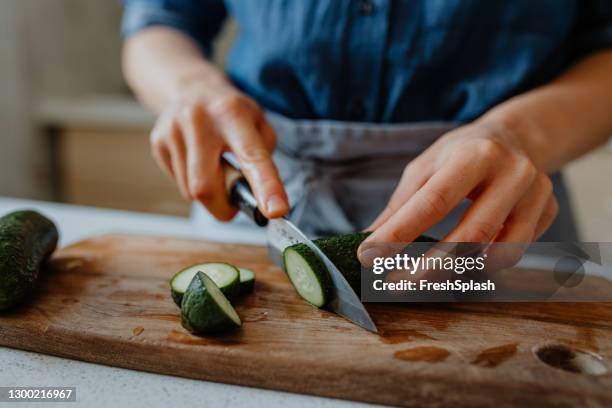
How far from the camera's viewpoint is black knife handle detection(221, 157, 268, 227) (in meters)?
1.10

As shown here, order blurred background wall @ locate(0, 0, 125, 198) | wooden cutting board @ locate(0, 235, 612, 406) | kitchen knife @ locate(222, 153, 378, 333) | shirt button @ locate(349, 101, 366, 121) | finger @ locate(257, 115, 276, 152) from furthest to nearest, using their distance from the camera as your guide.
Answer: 1. blurred background wall @ locate(0, 0, 125, 198)
2. shirt button @ locate(349, 101, 366, 121)
3. finger @ locate(257, 115, 276, 152)
4. kitchen knife @ locate(222, 153, 378, 333)
5. wooden cutting board @ locate(0, 235, 612, 406)

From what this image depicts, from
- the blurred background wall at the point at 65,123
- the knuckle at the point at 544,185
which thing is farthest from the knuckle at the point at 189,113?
the blurred background wall at the point at 65,123

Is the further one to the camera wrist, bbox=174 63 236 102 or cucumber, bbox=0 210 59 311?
wrist, bbox=174 63 236 102

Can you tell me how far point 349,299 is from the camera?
877 mm

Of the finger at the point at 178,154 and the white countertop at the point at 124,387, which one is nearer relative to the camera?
the white countertop at the point at 124,387

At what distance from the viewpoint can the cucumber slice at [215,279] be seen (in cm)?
95

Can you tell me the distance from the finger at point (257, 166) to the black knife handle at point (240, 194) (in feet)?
0.13

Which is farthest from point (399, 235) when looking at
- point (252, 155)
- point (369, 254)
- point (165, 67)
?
point (165, 67)

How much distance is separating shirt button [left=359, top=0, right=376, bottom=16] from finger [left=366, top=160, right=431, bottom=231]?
43 centimetres

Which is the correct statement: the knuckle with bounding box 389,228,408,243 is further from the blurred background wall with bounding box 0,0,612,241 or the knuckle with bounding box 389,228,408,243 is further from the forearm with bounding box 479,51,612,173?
the blurred background wall with bounding box 0,0,612,241

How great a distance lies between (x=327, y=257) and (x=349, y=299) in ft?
0.27

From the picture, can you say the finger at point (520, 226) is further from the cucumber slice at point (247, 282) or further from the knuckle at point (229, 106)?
the knuckle at point (229, 106)

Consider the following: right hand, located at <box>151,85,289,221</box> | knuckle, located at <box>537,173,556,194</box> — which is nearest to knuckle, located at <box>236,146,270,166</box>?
right hand, located at <box>151,85,289,221</box>

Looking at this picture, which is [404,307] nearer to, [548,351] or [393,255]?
[393,255]
